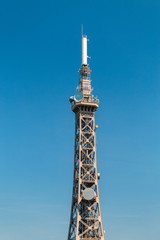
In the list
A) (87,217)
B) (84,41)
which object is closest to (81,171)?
(87,217)

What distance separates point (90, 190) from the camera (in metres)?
102

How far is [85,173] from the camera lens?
349ft

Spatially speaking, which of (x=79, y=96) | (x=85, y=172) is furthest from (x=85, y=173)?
(x=79, y=96)

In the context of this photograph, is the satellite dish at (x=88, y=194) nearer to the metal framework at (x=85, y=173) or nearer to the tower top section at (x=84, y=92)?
the metal framework at (x=85, y=173)

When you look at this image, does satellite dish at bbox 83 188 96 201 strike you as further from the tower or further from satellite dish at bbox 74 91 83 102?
satellite dish at bbox 74 91 83 102

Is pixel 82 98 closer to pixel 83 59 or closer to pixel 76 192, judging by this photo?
pixel 83 59

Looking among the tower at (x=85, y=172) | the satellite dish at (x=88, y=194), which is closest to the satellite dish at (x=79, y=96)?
the tower at (x=85, y=172)

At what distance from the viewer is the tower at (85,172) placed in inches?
4021

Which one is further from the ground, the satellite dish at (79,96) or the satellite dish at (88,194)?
the satellite dish at (79,96)

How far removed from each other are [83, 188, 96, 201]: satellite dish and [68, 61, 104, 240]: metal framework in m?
0.58

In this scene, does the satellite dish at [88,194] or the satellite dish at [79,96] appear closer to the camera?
the satellite dish at [88,194]

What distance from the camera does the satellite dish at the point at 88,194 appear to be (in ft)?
333

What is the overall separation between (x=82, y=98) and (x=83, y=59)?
14.4 m

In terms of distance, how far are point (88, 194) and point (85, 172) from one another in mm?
6627
